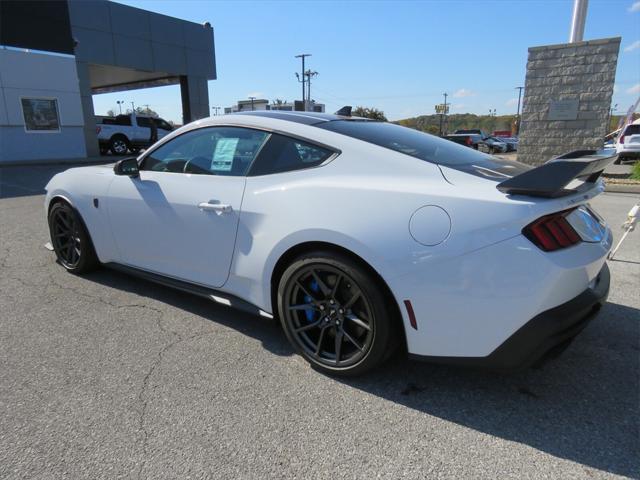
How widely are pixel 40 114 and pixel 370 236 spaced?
19.4m

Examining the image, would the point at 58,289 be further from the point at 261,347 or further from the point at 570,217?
the point at 570,217

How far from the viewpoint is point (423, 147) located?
2.81 m

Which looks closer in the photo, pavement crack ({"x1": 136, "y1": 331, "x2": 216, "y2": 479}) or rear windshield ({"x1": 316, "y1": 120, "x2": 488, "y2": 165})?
pavement crack ({"x1": 136, "y1": 331, "x2": 216, "y2": 479})

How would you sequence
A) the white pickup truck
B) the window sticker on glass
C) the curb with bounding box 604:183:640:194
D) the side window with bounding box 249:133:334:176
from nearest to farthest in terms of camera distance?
the side window with bounding box 249:133:334:176
the window sticker on glass
the curb with bounding box 604:183:640:194
the white pickup truck

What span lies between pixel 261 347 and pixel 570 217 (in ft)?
6.37

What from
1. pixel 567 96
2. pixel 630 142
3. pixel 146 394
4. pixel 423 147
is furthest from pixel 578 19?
pixel 146 394

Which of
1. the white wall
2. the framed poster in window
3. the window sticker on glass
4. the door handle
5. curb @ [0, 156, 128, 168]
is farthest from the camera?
the framed poster in window

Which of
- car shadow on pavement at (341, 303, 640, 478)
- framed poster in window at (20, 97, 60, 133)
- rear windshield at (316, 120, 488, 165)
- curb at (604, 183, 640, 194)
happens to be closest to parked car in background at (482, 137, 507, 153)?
curb at (604, 183, 640, 194)

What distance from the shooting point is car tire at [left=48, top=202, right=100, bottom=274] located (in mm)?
A: 4059

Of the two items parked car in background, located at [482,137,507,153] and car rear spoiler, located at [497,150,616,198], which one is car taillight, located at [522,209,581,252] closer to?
car rear spoiler, located at [497,150,616,198]

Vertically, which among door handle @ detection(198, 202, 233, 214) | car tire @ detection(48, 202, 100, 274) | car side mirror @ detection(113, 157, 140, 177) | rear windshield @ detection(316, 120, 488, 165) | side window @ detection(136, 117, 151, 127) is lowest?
car tire @ detection(48, 202, 100, 274)

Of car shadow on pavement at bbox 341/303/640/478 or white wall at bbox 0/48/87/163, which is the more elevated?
white wall at bbox 0/48/87/163

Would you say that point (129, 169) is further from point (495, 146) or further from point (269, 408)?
point (495, 146)

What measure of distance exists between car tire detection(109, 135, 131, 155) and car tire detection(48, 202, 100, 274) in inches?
732
